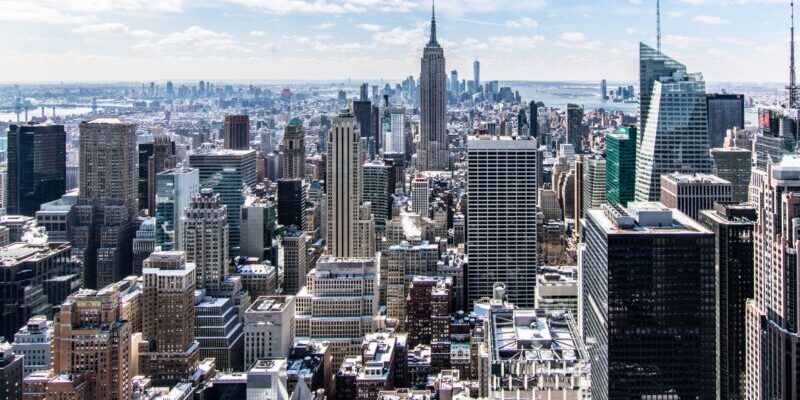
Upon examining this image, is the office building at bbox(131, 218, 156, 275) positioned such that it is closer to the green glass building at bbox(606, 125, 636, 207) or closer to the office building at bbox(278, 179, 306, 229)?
the office building at bbox(278, 179, 306, 229)

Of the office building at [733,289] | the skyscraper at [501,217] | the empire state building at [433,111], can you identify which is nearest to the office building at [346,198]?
the skyscraper at [501,217]

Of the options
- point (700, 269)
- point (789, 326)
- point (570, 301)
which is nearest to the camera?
point (789, 326)

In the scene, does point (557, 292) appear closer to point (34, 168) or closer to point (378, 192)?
point (378, 192)

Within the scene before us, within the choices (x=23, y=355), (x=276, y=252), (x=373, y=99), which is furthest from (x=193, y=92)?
(x=373, y=99)

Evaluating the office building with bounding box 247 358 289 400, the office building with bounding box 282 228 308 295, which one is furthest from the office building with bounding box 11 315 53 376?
the office building with bounding box 282 228 308 295

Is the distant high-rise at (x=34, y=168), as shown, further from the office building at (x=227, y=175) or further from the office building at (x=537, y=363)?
the office building at (x=537, y=363)

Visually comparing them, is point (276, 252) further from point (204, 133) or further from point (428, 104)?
point (428, 104)
